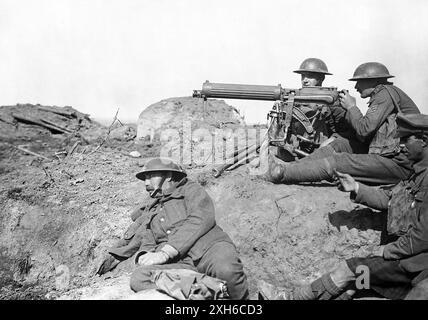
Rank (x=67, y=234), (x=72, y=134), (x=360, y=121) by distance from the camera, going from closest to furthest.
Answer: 1. (x=360, y=121)
2. (x=67, y=234)
3. (x=72, y=134)

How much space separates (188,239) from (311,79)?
378cm

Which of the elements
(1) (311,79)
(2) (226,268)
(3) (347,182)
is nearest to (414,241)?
(3) (347,182)

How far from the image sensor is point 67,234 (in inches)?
318

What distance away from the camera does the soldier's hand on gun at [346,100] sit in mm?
7305

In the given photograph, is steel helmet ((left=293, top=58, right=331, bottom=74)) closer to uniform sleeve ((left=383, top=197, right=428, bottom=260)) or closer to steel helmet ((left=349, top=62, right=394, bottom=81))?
steel helmet ((left=349, top=62, right=394, bottom=81))

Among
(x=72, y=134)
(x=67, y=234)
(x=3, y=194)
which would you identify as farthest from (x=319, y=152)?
(x=72, y=134)

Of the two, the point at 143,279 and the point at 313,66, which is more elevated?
the point at 313,66

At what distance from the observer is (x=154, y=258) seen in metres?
5.41

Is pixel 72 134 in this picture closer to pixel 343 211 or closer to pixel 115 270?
pixel 115 270

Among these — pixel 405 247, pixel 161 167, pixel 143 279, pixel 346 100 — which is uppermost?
pixel 346 100

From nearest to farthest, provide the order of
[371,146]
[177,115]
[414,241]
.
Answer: [414,241] < [371,146] < [177,115]

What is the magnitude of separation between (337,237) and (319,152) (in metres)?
1.57

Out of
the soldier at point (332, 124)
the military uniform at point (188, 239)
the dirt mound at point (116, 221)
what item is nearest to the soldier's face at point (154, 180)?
the military uniform at point (188, 239)

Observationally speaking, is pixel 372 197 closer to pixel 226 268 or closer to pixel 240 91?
pixel 226 268
